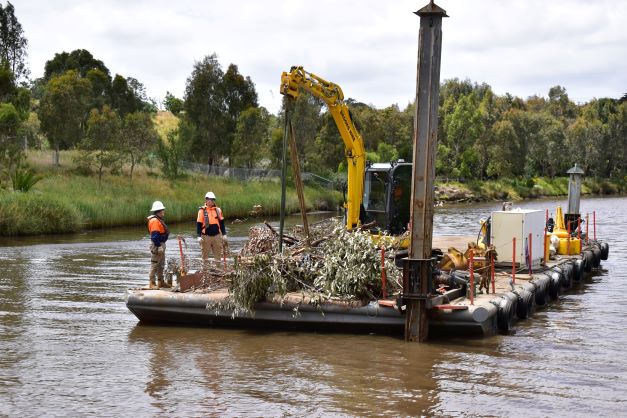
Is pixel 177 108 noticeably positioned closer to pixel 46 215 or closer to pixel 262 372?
pixel 46 215

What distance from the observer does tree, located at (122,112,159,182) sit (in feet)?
164

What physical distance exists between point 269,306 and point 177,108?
10496 cm

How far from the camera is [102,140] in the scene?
49031 millimetres

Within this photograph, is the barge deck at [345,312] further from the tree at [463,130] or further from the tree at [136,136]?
the tree at [463,130]

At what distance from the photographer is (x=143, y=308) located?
15648 mm

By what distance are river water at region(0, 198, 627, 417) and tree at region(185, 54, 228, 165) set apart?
4972cm

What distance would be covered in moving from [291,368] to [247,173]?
52.1 metres

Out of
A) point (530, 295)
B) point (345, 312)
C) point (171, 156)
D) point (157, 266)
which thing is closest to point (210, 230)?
point (157, 266)

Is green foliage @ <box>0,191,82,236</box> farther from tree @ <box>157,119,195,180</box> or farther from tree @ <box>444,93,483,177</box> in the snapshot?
tree @ <box>444,93,483,177</box>

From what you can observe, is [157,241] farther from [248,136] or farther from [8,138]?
[248,136]

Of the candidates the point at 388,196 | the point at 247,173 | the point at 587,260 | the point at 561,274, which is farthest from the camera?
the point at 247,173

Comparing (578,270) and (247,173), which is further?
(247,173)

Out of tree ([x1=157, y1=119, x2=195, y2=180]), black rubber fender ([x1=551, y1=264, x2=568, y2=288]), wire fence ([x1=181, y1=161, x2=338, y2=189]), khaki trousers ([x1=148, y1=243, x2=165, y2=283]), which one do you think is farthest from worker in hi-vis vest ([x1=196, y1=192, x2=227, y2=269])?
wire fence ([x1=181, y1=161, x2=338, y2=189])

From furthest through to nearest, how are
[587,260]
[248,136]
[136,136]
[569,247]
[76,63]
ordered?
1. [76,63]
2. [248,136]
3. [136,136]
4. [587,260]
5. [569,247]
